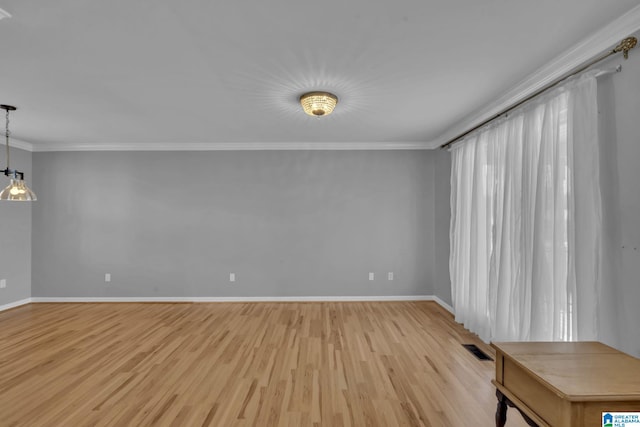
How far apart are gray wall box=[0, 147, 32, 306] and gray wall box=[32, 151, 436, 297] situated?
0.42 ft

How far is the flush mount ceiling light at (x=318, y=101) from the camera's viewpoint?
285 centimetres

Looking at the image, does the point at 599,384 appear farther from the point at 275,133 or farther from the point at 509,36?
the point at 275,133

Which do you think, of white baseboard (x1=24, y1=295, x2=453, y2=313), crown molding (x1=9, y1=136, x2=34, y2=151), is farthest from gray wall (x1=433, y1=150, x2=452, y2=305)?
crown molding (x1=9, y1=136, x2=34, y2=151)

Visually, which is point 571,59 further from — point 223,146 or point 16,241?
point 16,241

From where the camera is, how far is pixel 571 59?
7.19 feet

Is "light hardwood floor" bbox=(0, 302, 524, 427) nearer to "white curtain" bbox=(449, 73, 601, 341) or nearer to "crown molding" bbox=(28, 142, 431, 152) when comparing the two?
"white curtain" bbox=(449, 73, 601, 341)

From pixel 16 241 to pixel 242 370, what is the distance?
4.92 metres

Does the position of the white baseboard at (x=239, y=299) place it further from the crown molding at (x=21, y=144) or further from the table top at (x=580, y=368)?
the table top at (x=580, y=368)

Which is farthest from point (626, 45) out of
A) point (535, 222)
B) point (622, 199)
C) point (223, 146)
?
point (223, 146)

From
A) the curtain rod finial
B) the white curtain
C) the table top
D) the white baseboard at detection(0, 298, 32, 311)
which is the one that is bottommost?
the white baseboard at detection(0, 298, 32, 311)

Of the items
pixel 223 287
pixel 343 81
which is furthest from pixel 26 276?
pixel 343 81
